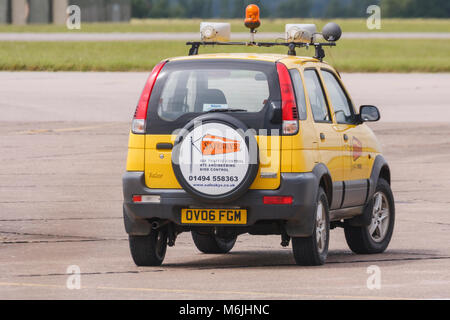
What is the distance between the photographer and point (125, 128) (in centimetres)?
2594

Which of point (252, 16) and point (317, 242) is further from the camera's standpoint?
point (252, 16)

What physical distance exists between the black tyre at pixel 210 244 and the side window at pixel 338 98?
1614 mm

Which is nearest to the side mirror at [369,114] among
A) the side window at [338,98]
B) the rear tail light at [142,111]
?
the side window at [338,98]

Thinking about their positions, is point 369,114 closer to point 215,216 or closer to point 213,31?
point 213,31

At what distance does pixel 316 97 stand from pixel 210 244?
177 cm

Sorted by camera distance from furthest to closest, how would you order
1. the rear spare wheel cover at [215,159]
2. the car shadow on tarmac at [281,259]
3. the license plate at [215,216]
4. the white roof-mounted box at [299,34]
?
1. the white roof-mounted box at [299,34]
2. the car shadow on tarmac at [281,259]
3. the license plate at [215,216]
4. the rear spare wheel cover at [215,159]

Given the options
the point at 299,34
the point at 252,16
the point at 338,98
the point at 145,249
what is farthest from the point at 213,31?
the point at 145,249

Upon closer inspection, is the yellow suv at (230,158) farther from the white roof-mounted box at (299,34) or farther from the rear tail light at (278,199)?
the white roof-mounted box at (299,34)

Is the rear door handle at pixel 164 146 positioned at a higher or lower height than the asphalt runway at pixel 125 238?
higher

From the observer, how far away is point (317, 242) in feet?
33.1

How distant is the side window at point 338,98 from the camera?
1124 centimetres

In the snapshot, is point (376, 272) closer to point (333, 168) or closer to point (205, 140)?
point (333, 168)

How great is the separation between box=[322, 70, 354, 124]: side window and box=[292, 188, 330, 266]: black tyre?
1.27m

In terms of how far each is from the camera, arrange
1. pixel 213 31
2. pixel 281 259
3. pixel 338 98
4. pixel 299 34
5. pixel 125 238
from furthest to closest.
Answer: pixel 125 238, pixel 338 98, pixel 299 34, pixel 213 31, pixel 281 259
